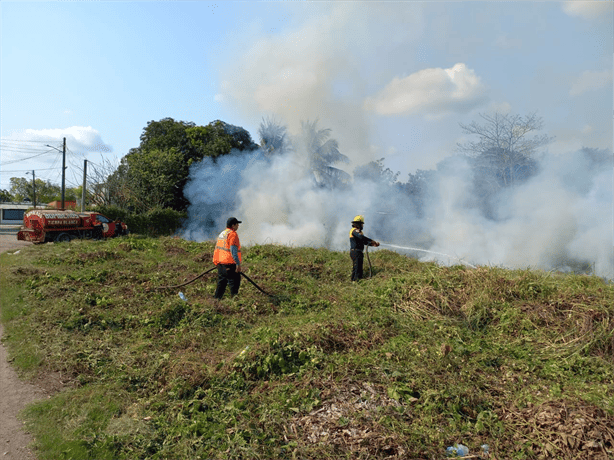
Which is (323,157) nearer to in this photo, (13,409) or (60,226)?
(60,226)

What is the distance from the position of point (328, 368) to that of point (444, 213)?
12.0m

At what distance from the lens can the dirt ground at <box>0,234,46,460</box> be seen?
357 centimetres

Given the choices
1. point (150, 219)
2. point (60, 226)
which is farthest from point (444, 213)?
point (150, 219)

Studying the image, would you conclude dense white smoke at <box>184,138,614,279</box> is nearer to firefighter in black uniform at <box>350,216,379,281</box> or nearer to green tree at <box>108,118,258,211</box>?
green tree at <box>108,118,258,211</box>

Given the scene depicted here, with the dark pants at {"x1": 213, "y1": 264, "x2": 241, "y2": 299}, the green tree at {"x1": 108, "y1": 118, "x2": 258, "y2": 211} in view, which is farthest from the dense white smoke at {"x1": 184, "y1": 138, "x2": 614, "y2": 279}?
the dark pants at {"x1": 213, "y1": 264, "x2": 241, "y2": 299}

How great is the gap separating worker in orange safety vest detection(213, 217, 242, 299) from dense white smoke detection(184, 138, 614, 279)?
6915 mm

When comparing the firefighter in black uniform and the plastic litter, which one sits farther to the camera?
the firefighter in black uniform

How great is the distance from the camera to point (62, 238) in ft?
55.6

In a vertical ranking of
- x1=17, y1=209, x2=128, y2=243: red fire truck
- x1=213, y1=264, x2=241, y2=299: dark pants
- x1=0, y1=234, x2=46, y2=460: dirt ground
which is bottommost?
x1=0, y1=234, x2=46, y2=460: dirt ground

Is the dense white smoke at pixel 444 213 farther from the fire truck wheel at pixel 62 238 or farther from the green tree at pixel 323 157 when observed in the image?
the fire truck wheel at pixel 62 238

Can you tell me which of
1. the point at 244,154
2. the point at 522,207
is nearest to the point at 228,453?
the point at 522,207

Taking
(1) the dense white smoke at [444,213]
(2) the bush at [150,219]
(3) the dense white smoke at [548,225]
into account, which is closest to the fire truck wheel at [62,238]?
(2) the bush at [150,219]

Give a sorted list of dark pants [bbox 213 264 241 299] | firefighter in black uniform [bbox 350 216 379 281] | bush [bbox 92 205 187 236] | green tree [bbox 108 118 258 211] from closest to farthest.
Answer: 1. dark pants [bbox 213 264 241 299]
2. firefighter in black uniform [bbox 350 216 379 281]
3. bush [bbox 92 205 187 236]
4. green tree [bbox 108 118 258 211]

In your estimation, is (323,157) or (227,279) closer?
(227,279)
